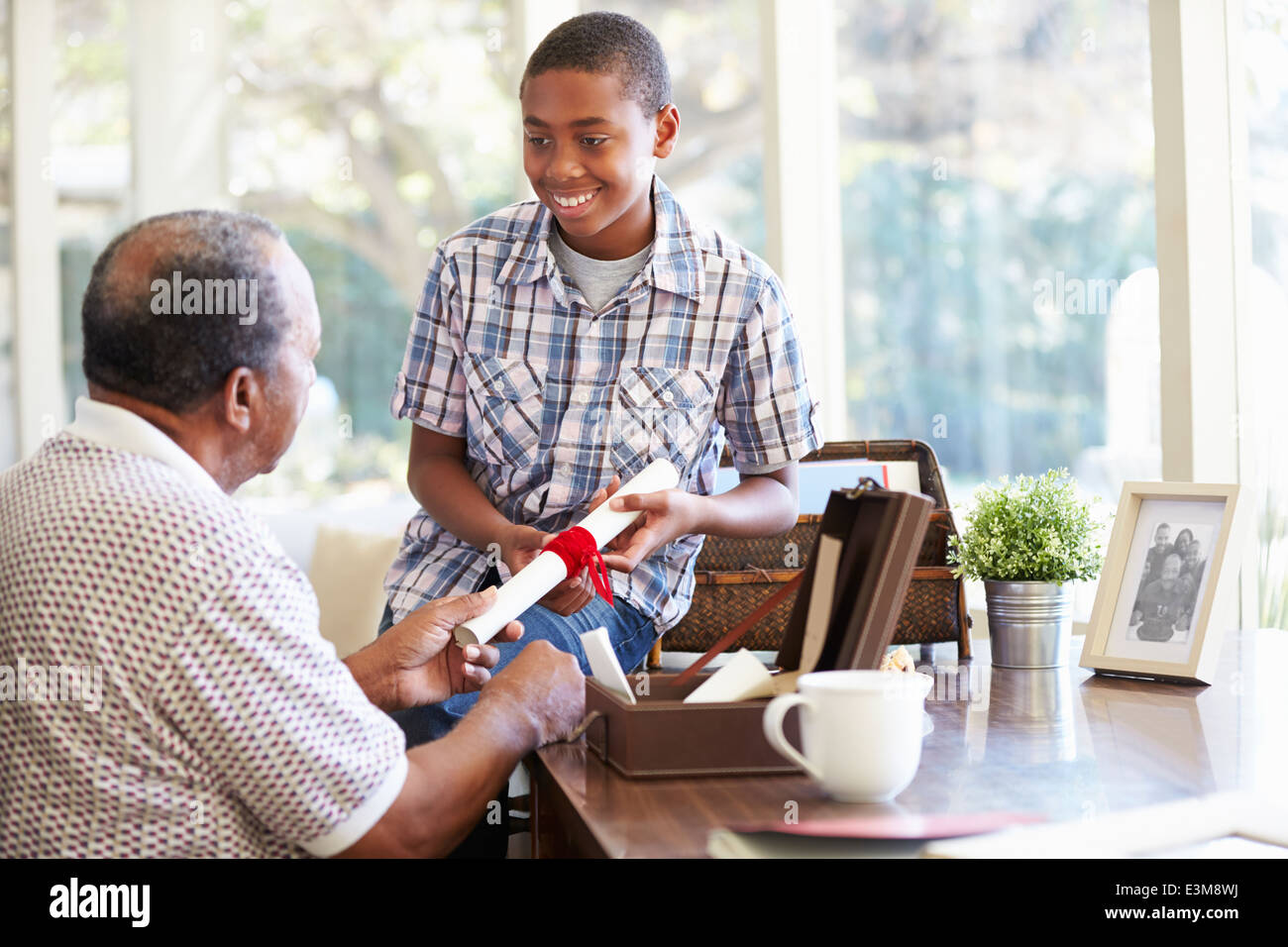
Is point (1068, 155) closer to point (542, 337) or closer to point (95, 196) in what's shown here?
point (542, 337)

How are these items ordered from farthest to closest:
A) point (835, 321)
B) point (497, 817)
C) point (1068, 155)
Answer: point (835, 321) < point (1068, 155) < point (497, 817)

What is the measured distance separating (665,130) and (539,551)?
689mm

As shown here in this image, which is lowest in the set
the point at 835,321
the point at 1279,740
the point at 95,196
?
the point at 1279,740

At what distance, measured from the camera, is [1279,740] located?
1280mm

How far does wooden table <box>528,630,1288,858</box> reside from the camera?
1046 mm

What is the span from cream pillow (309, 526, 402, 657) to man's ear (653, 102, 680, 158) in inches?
63.7

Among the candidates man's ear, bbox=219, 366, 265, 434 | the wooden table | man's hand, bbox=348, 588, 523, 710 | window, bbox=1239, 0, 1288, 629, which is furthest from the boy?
window, bbox=1239, 0, 1288, 629

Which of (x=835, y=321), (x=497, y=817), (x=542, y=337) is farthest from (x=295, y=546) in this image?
(x=497, y=817)

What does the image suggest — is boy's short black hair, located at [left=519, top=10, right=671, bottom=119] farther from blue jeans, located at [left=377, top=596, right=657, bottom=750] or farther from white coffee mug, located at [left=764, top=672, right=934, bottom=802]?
white coffee mug, located at [left=764, top=672, right=934, bottom=802]

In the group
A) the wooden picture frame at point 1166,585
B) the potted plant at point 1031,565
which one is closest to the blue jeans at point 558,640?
the potted plant at point 1031,565

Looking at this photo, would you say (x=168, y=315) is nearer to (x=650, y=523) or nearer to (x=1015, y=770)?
(x=650, y=523)

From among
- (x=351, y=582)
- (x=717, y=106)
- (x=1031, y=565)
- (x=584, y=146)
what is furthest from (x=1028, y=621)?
(x=717, y=106)
